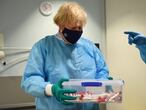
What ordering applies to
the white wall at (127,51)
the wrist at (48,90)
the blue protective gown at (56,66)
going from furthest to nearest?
the white wall at (127,51), the blue protective gown at (56,66), the wrist at (48,90)

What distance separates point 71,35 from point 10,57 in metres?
1.30

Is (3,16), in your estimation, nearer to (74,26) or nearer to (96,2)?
(96,2)

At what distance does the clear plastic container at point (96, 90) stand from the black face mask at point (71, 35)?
33 cm

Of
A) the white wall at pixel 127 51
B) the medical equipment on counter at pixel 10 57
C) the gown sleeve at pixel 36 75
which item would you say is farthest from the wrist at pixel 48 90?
the white wall at pixel 127 51

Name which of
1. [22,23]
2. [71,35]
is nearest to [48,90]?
[71,35]

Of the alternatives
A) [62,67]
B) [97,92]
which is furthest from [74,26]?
[97,92]

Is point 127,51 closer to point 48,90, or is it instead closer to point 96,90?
point 96,90

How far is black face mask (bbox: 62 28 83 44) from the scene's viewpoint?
1693 mm

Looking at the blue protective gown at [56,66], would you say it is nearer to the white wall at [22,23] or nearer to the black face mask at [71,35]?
the black face mask at [71,35]

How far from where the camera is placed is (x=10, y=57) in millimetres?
2812

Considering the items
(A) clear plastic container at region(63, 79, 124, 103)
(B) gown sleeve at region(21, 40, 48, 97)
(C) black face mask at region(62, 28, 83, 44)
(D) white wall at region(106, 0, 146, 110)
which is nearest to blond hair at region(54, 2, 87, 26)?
(C) black face mask at region(62, 28, 83, 44)

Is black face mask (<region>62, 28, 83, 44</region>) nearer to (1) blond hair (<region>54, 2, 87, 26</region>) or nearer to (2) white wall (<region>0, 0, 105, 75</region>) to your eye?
(1) blond hair (<region>54, 2, 87, 26</region>)

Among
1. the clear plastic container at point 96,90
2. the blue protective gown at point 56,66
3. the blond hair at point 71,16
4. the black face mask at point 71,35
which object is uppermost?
the blond hair at point 71,16

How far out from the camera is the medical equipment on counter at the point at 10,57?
277 centimetres
